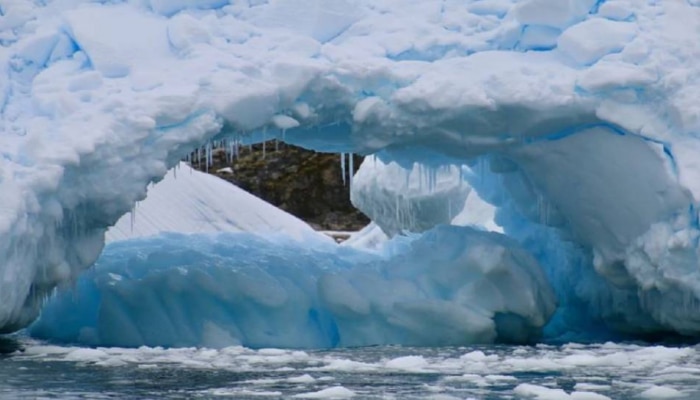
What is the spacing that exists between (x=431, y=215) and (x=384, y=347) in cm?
325

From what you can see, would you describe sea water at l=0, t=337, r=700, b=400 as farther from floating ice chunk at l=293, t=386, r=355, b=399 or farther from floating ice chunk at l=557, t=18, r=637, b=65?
floating ice chunk at l=557, t=18, r=637, b=65

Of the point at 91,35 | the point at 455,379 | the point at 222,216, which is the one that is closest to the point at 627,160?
the point at 455,379

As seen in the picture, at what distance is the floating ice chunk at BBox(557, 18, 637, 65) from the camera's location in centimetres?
866

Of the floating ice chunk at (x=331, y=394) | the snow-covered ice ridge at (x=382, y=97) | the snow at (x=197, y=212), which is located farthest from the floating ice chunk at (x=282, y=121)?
the snow at (x=197, y=212)

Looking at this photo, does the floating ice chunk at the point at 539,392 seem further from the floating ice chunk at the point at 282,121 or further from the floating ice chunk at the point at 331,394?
the floating ice chunk at the point at 282,121

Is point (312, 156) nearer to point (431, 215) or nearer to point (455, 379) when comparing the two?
point (431, 215)

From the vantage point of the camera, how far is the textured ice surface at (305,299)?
906 cm

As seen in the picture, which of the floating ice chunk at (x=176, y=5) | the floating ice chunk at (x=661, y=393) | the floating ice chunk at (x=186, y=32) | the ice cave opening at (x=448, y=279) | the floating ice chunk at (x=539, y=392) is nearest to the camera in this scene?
the floating ice chunk at (x=539, y=392)

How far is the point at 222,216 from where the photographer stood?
42.5 feet

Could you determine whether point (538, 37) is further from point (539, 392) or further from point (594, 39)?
point (539, 392)

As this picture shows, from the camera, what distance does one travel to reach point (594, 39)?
28.5 feet

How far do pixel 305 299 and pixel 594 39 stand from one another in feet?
8.19

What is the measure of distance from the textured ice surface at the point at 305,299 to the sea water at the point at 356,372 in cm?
40

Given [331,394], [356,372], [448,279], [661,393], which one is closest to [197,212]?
[448,279]
